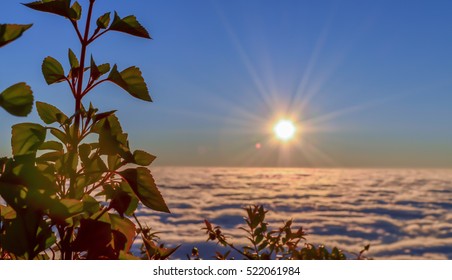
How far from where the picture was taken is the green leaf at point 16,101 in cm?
105

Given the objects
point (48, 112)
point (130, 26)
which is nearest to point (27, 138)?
point (48, 112)

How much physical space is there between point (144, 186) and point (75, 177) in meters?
0.18

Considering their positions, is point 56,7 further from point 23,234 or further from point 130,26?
point 23,234

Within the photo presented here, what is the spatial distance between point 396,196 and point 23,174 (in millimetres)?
83406

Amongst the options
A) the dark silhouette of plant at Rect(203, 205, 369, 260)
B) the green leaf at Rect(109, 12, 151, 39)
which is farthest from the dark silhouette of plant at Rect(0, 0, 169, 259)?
the dark silhouette of plant at Rect(203, 205, 369, 260)

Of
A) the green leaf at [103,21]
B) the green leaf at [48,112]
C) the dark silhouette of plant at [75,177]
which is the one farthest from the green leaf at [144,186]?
the green leaf at [103,21]

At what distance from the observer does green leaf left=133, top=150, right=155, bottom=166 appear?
4.34 feet

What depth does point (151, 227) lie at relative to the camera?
2.75 m

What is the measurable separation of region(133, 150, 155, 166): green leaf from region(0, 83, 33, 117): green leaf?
35 cm

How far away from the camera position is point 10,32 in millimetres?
1100

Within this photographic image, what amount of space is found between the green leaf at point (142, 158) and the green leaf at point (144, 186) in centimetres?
2

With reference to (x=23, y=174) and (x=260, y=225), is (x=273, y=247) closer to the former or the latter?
(x=260, y=225)

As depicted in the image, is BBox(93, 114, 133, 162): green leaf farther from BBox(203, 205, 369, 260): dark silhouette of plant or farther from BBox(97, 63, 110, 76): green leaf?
BBox(203, 205, 369, 260): dark silhouette of plant
